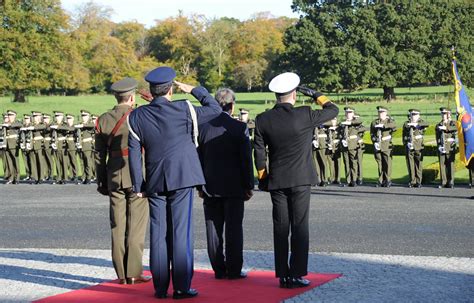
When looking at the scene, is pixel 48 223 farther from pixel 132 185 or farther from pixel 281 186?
pixel 281 186

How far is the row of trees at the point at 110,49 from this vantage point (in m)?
59.9

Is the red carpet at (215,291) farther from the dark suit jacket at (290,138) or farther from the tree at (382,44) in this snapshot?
the tree at (382,44)

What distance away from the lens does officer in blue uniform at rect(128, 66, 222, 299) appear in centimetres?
744

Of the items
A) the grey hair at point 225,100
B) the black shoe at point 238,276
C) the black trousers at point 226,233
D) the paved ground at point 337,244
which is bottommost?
the paved ground at point 337,244

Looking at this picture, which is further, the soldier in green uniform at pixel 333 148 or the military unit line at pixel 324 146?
the soldier in green uniform at pixel 333 148

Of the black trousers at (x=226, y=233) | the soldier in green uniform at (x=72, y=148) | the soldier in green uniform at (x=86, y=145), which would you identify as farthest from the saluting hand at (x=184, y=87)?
the soldier in green uniform at (x=72, y=148)

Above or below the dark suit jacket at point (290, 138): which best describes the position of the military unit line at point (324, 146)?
below

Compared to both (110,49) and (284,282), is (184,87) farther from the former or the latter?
(110,49)

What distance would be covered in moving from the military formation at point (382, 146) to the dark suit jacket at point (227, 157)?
11.1m

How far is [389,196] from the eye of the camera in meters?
16.9

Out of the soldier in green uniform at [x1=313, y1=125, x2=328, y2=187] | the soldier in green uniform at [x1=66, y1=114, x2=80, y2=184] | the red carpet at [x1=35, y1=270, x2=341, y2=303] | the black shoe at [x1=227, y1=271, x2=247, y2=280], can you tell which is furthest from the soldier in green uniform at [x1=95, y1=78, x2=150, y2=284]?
the soldier in green uniform at [x1=66, y1=114, x2=80, y2=184]

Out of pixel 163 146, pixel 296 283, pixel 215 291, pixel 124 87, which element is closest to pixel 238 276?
pixel 215 291

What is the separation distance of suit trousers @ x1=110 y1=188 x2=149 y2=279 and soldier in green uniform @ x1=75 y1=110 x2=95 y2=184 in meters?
13.5

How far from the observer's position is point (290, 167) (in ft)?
25.5
